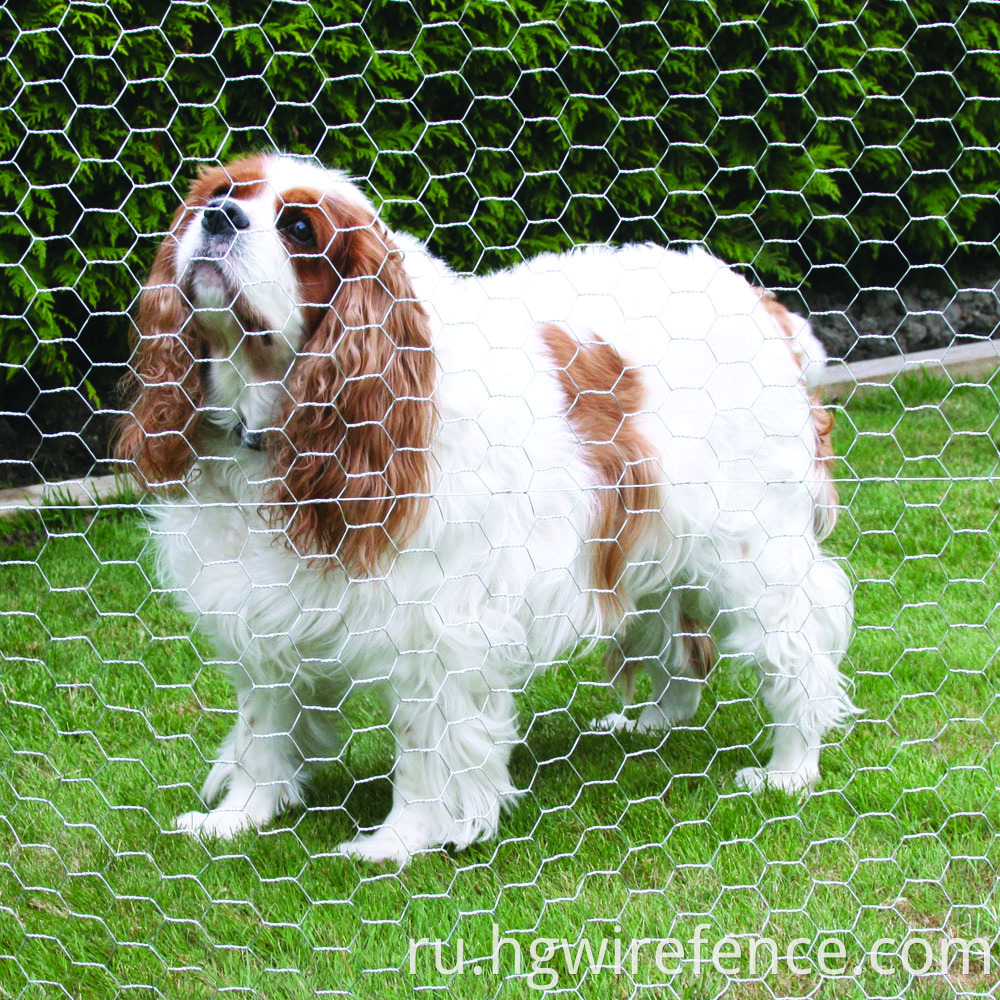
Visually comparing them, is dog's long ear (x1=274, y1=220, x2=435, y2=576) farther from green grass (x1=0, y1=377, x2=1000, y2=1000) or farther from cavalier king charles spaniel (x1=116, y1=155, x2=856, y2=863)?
green grass (x1=0, y1=377, x2=1000, y2=1000)

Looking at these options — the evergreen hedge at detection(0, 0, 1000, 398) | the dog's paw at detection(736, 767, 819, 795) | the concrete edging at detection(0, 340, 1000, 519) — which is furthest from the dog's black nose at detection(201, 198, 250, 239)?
the concrete edging at detection(0, 340, 1000, 519)

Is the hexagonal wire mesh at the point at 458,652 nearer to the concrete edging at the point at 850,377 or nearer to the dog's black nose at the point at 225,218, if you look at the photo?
the dog's black nose at the point at 225,218

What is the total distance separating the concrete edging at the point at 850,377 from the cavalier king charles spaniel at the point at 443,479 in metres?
1.82

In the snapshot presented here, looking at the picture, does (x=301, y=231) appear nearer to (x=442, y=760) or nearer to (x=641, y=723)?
(x=442, y=760)

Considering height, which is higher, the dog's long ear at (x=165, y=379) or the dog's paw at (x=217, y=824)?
the dog's long ear at (x=165, y=379)

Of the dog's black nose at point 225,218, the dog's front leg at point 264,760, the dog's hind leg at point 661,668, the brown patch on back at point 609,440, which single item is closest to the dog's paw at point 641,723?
the dog's hind leg at point 661,668

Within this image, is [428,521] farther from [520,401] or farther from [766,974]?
[766,974]

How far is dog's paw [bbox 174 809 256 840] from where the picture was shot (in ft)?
8.77

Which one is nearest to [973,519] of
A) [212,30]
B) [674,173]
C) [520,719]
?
[674,173]

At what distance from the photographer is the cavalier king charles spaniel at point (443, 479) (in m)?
2.36

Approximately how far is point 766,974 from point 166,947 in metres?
1.08

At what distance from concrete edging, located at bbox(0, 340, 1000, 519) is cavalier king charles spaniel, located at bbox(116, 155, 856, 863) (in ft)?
5.98

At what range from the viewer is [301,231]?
2.30 m

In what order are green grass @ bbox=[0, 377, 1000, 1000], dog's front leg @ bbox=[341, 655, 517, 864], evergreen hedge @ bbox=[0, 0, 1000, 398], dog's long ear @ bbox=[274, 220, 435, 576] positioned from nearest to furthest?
green grass @ bbox=[0, 377, 1000, 1000], dog's long ear @ bbox=[274, 220, 435, 576], dog's front leg @ bbox=[341, 655, 517, 864], evergreen hedge @ bbox=[0, 0, 1000, 398]
